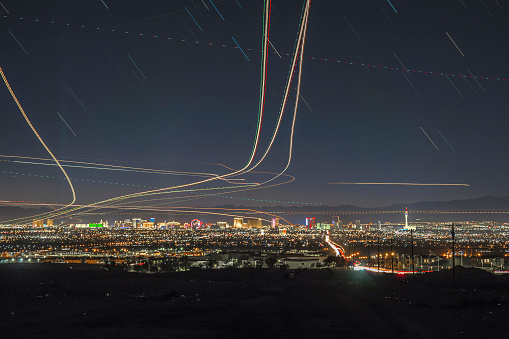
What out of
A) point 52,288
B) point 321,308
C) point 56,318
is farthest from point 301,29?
point 52,288

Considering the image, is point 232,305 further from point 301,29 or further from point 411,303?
point 301,29

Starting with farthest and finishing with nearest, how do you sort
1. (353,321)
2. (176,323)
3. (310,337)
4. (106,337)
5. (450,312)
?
(450,312), (353,321), (176,323), (310,337), (106,337)

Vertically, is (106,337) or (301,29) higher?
(301,29)

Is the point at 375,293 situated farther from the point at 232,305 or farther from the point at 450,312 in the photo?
the point at 232,305

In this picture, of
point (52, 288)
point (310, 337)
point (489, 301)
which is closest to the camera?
point (310, 337)

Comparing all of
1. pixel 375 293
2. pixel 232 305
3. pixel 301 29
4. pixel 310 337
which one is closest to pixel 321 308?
pixel 232 305

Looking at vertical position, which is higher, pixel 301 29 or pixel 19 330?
pixel 301 29

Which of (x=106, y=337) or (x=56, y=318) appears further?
(x=56, y=318)

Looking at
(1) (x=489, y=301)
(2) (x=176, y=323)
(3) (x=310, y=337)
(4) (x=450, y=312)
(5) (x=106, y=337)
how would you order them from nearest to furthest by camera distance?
(5) (x=106, y=337) < (3) (x=310, y=337) < (2) (x=176, y=323) < (4) (x=450, y=312) < (1) (x=489, y=301)

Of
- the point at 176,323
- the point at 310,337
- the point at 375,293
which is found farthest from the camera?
the point at 375,293
